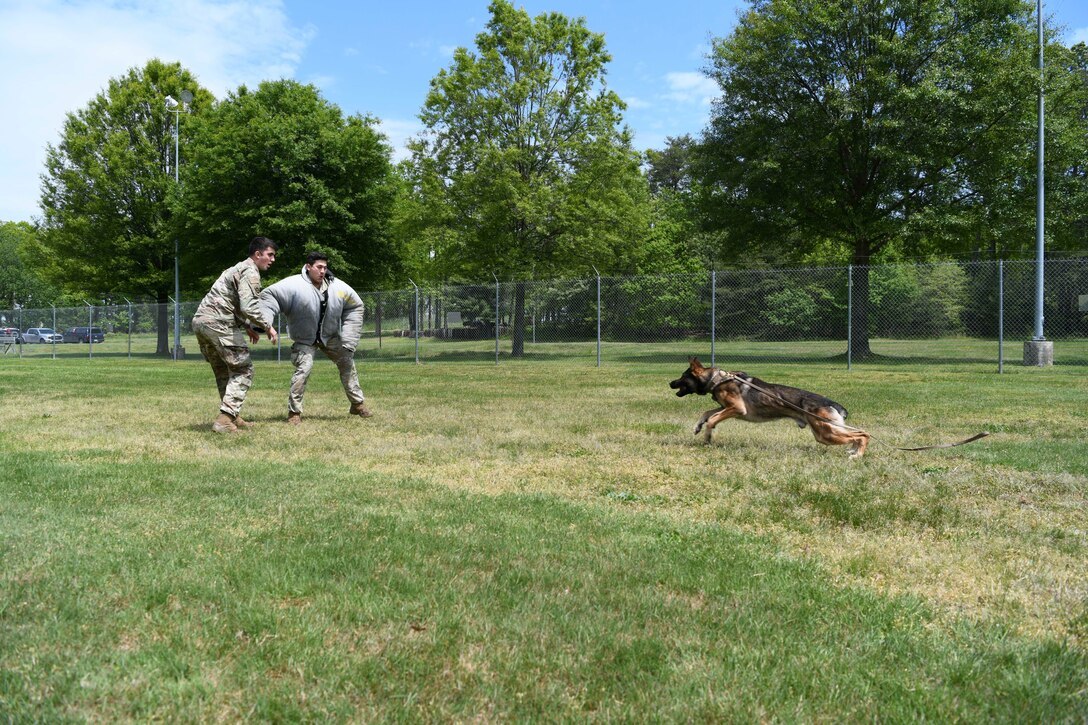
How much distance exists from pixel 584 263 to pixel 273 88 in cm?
1341

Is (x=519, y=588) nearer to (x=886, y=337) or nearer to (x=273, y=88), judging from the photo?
(x=886, y=337)

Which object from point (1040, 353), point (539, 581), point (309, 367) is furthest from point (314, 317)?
point (1040, 353)

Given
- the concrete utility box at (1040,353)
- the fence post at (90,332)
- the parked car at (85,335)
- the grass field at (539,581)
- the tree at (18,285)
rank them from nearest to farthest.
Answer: the grass field at (539,581) < the concrete utility box at (1040,353) < the fence post at (90,332) < the parked car at (85,335) < the tree at (18,285)

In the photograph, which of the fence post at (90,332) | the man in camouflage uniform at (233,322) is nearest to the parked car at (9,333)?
the fence post at (90,332)

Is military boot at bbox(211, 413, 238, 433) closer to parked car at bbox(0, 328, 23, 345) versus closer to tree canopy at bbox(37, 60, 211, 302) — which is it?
tree canopy at bbox(37, 60, 211, 302)

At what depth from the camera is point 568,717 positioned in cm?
200

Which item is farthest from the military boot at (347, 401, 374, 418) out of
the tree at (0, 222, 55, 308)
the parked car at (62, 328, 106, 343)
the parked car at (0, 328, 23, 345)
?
the tree at (0, 222, 55, 308)

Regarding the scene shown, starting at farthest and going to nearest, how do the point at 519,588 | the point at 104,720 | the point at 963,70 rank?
the point at 963,70 → the point at 519,588 → the point at 104,720

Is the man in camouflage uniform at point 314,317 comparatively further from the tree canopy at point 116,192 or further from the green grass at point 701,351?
the tree canopy at point 116,192

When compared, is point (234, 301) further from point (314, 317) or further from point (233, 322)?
point (314, 317)

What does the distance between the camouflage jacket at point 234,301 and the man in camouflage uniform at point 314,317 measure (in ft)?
1.01

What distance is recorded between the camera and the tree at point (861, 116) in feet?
66.7

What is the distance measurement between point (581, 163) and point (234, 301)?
66.9ft

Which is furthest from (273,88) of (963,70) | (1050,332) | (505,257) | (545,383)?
(1050,332)
